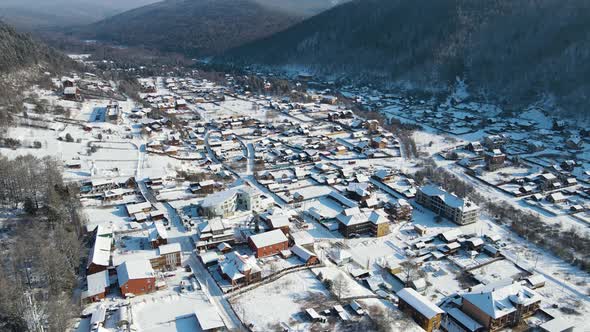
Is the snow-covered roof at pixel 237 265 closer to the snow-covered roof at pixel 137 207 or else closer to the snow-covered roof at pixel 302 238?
the snow-covered roof at pixel 302 238

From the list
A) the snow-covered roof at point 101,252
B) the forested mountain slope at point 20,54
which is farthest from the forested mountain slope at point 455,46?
the snow-covered roof at point 101,252

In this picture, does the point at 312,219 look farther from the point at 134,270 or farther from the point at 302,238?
the point at 134,270

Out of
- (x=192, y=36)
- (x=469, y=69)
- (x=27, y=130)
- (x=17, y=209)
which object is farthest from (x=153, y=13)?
(x=17, y=209)

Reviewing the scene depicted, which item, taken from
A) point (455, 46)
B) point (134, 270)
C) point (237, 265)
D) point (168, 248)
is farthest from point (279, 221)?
point (455, 46)

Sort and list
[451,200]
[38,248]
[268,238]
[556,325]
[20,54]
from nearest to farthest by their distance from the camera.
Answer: [556,325] < [38,248] < [268,238] < [451,200] < [20,54]

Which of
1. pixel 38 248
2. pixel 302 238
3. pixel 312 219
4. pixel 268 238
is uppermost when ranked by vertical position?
pixel 38 248

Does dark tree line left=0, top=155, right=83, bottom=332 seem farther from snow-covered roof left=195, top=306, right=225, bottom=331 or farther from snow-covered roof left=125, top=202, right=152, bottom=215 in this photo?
snow-covered roof left=195, top=306, right=225, bottom=331

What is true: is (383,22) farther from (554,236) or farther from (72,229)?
(72,229)
